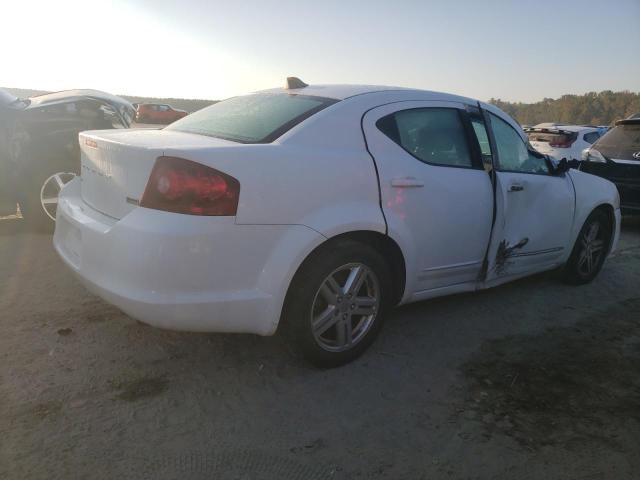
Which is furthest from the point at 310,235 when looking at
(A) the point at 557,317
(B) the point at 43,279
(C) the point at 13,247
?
(C) the point at 13,247

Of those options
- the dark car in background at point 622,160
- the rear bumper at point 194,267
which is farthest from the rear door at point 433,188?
the dark car in background at point 622,160

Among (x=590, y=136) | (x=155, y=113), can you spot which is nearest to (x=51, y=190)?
(x=590, y=136)

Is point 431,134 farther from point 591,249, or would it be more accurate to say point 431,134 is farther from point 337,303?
point 591,249

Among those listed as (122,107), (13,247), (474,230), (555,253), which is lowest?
(13,247)

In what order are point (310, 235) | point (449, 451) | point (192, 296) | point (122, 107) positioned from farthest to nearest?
1. point (122, 107)
2. point (310, 235)
3. point (192, 296)
4. point (449, 451)

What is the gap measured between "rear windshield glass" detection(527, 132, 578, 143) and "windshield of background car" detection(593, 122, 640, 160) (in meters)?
3.07

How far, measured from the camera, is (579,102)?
54688mm

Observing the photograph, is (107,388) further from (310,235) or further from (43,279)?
(43,279)

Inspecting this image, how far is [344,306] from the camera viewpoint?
309 cm

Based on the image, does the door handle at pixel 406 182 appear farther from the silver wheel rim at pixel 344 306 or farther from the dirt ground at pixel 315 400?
the dirt ground at pixel 315 400

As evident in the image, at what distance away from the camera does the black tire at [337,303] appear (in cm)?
287

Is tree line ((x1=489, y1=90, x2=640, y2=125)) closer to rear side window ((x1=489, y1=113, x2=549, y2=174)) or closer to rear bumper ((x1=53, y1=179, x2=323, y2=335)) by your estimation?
rear side window ((x1=489, y1=113, x2=549, y2=174))

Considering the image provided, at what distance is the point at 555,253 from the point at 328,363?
2.46 metres

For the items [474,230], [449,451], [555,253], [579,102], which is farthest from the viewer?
[579,102]
